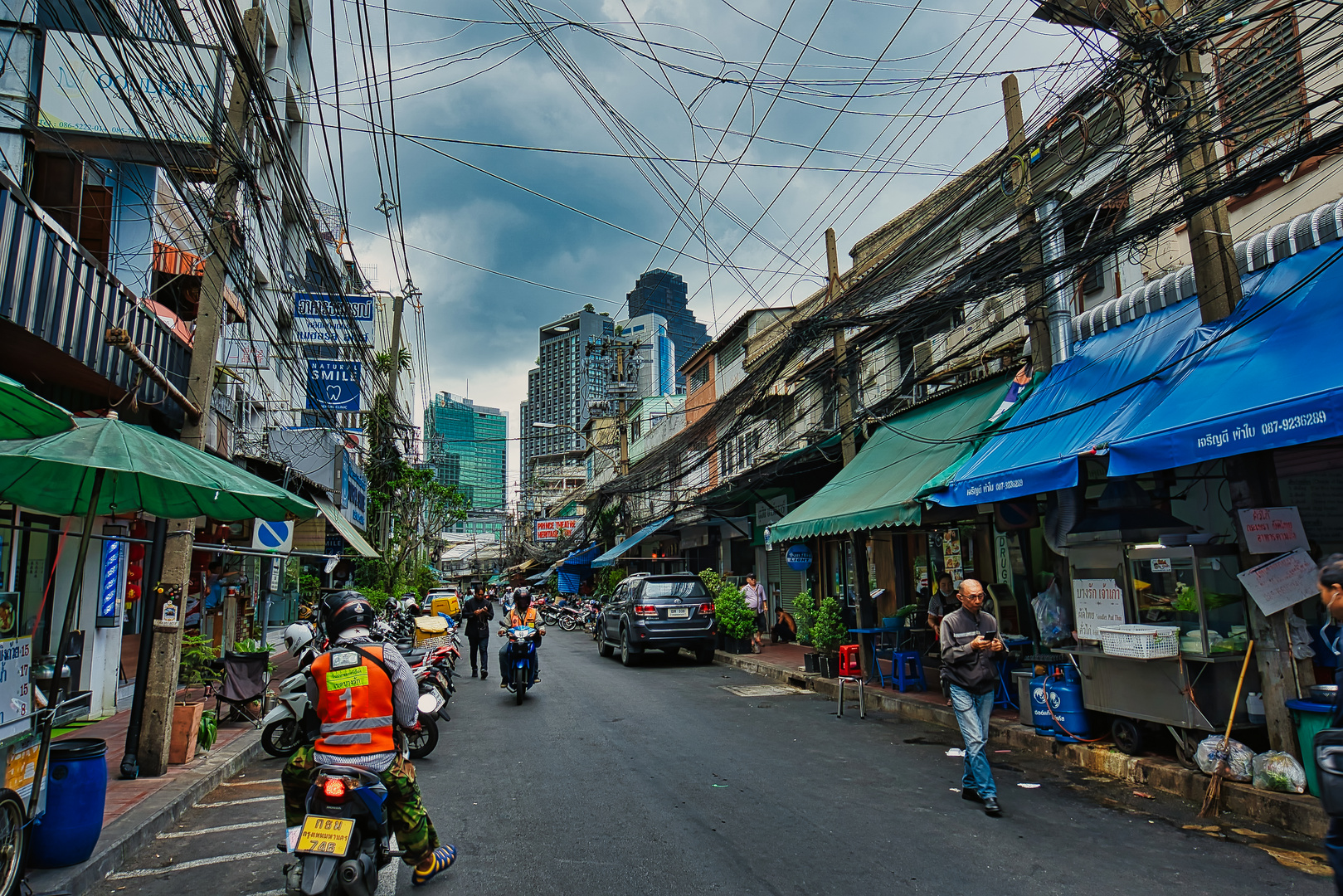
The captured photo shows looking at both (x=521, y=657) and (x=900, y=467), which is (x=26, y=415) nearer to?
(x=521, y=657)

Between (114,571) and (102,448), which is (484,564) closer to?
(114,571)

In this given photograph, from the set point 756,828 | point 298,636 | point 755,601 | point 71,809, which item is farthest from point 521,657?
point 755,601

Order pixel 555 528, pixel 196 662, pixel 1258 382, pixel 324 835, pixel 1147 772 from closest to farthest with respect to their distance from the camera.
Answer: pixel 324 835
pixel 1258 382
pixel 1147 772
pixel 196 662
pixel 555 528

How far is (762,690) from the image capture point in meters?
13.2

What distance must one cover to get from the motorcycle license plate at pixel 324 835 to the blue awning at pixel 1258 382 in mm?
6590

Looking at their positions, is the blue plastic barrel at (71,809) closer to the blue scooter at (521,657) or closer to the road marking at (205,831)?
the road marking at (205,831)

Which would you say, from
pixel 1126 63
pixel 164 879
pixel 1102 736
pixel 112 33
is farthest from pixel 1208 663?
pixel 112 33

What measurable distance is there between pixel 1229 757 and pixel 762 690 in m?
7.85

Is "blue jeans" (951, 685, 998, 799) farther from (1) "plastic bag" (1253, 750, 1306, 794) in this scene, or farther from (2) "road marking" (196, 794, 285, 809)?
(2) "road marking" (196, 794, 285, 809)

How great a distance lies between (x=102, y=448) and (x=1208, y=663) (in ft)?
28.0

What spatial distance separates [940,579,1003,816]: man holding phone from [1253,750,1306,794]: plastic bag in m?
1.84

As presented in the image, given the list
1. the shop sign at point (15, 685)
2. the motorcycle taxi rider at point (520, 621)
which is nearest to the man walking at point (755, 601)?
the motorcycle taxi rider at point (520, 621)

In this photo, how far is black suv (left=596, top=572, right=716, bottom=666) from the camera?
16859 mm

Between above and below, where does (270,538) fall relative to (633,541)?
below
